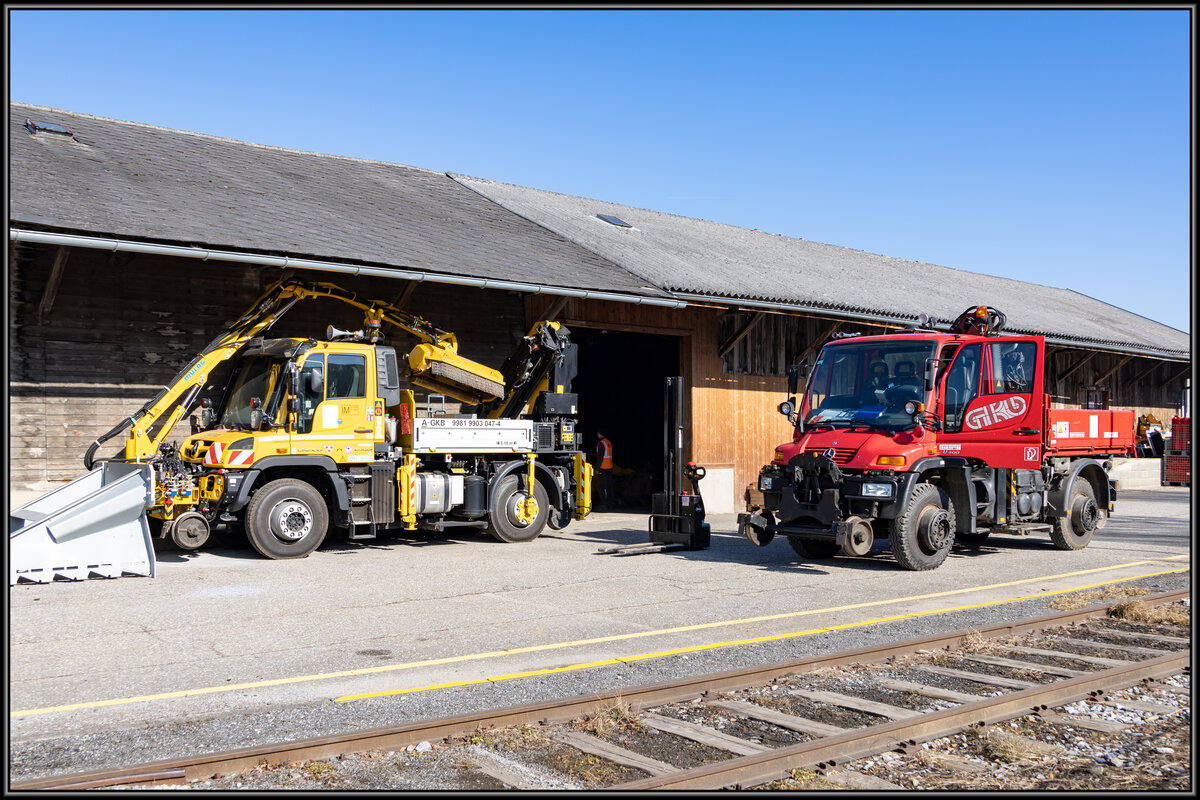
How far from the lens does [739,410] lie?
66.5ft

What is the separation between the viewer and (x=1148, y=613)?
8.80 metres

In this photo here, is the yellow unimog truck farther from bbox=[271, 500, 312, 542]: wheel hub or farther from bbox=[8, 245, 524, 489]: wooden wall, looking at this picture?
bbox=[8, 245, 524, 489]: wooden wall

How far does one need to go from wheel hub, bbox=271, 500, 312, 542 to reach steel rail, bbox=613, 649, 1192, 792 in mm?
8646

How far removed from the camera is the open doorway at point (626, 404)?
2248 centimetres

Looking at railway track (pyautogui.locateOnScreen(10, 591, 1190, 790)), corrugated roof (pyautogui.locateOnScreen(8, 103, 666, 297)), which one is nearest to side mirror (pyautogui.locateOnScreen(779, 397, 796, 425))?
corrugated roof (pyautogui.locateOnScreen(8, 103, 666, 297))

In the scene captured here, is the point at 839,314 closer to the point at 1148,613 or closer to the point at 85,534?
the point at 1148,613

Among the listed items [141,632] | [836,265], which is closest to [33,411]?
[141,632]

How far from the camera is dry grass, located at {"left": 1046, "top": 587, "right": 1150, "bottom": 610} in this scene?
9.48 meters

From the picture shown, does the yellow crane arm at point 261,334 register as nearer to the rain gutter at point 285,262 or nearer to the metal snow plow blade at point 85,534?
the rain gutter at point 285,262

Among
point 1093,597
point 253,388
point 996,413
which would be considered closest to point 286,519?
point 253,388

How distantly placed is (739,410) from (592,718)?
1502 centimetres

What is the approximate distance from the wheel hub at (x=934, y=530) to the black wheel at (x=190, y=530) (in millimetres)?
8519

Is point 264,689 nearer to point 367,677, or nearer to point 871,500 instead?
point 367,677

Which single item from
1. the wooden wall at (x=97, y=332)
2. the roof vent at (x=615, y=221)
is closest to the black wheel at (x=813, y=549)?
the wooden wall at (x=97, y=332)
